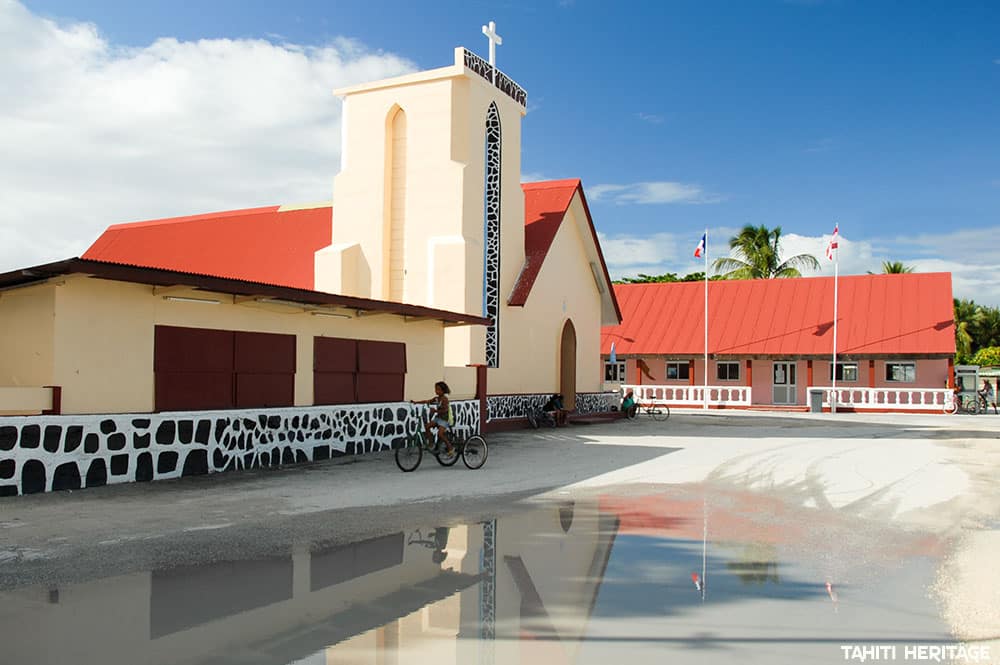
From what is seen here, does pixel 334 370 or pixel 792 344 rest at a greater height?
pixel 792 344

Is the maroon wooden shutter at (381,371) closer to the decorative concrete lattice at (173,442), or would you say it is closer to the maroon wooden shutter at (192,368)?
the decorative concrete lattice at (173,442)

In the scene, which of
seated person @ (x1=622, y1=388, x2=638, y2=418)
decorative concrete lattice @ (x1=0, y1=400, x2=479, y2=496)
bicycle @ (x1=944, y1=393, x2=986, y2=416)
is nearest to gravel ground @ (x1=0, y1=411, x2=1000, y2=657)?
decorative concrete lattice @ (x1=0, y1=400, x2=479, y2=496)

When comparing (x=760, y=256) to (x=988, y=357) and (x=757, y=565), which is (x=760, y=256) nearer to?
(x=988, y=357)

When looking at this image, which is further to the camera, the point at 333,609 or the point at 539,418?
the point at 539,418

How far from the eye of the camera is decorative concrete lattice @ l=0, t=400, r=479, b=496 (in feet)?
38.3

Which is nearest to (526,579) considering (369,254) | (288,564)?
(288,564)

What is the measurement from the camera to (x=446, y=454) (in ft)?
51.4

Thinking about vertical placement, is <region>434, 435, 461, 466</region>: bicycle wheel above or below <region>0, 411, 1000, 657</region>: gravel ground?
above

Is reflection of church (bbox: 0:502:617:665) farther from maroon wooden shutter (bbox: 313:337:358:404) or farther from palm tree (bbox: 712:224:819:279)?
palm tree (bbox: 712:224:819:279)

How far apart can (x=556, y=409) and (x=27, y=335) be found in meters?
17.0

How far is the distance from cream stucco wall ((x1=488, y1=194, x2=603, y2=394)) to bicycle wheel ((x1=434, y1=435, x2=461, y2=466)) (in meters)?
9.50

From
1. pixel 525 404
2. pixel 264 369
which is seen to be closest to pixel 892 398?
pixel 525 404

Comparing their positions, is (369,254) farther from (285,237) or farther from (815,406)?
(815,406)

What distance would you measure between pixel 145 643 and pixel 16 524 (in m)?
5.06
